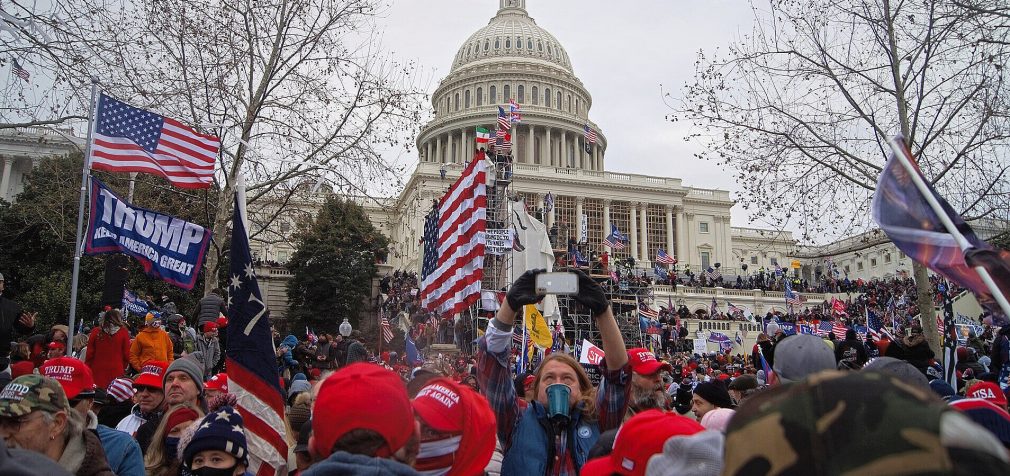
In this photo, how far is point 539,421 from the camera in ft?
11.2

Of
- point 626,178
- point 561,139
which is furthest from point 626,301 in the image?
point 561,139

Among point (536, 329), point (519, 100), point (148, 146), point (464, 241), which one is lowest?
point (536, 329)

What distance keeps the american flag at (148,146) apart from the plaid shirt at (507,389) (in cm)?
684

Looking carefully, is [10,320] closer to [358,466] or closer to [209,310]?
[209,310]

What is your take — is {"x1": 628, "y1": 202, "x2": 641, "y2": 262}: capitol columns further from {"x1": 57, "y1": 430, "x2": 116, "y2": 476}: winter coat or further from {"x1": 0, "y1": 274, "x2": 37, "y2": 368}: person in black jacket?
{"x1": 57, "y1": 430, "x2": 116, "y2": 476}: winter coat

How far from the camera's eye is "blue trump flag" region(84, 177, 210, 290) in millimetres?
7859

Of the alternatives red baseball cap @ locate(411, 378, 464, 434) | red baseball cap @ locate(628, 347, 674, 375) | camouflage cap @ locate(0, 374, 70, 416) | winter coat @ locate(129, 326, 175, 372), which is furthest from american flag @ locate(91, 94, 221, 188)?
red baseball cap @ locate(411, 378, 464, 434)

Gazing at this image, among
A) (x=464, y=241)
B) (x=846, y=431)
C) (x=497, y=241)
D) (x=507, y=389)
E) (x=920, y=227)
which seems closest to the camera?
(x=846, y=431)

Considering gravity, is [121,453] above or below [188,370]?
below

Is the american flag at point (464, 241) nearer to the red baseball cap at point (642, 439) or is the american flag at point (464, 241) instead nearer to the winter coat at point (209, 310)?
the winter coat at point (209, 310)

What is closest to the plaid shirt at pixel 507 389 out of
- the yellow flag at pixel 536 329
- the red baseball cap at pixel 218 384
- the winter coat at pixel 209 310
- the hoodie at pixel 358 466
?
the hoodie at pixel 358 466

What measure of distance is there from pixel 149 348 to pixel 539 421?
258 inches

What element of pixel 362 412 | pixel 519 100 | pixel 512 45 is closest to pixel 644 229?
pixel 519 100

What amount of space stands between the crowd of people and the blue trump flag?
1.41 m
